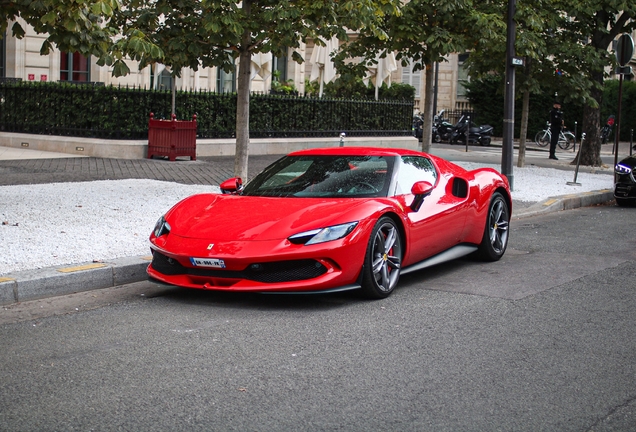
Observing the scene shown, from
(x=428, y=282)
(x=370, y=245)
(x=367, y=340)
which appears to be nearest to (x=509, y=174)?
(x=428, y=282)

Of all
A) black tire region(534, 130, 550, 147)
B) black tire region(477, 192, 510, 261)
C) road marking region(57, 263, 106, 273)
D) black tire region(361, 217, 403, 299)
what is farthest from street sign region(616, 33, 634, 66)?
black tire region(534, 130, 550, 147)

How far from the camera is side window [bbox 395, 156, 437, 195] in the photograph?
25.7 feet

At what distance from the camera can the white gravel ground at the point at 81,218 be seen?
8.16 meters

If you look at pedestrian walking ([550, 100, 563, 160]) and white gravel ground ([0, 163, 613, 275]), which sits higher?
pedestrian walking ([550, 100, 563, 160])

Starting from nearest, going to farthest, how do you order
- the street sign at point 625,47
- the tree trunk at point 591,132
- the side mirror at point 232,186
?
the side mirror at point 232,186, the street sign at point 625,47, the tree trunk at point 591,132

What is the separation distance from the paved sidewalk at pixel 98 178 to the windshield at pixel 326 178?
52.0 inches

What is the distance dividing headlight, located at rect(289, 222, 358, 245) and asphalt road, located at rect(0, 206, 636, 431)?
519 mm

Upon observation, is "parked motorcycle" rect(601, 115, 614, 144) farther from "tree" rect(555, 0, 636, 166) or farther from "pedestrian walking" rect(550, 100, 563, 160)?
"tree" rect(555, 0, 636, 166)

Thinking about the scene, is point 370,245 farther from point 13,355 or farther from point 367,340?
point 13,355

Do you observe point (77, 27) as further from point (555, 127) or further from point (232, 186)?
point (555, 127)

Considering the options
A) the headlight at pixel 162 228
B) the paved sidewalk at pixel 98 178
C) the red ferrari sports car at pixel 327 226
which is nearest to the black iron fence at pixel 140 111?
the paved sidewalk at pixel 98 178

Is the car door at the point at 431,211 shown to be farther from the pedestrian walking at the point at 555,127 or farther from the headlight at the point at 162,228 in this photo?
the pedestrian walking at the point at 555,127

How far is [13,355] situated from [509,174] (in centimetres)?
1185

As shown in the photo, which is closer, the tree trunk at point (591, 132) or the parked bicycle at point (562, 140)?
the tree trunk at point (591, 132)
